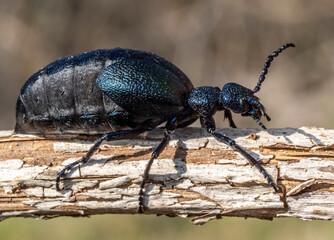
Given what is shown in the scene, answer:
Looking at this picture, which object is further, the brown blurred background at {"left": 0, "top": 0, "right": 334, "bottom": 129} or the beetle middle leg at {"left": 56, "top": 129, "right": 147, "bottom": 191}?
the brown blurred background at {"left": 0, "top": 0, "right": 334, "bottom": 129}

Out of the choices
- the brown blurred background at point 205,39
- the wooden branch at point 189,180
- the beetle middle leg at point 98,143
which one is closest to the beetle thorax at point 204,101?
the wooden branch at point 189,180

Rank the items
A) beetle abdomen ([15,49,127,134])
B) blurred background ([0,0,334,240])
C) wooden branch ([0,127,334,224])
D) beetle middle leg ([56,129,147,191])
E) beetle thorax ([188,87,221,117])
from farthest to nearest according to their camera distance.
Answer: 1. blurred background ([0,0,334,240])
2. beetle thorax ([188,87,221,117])
3. beetle abdomen ([15,49,127,134])
4. beetle middle leg ([56,129,147,191])
5. wooden branch ([0,127,334,224])

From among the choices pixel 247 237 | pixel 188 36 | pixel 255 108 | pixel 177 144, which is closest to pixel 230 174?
pixel 177 144

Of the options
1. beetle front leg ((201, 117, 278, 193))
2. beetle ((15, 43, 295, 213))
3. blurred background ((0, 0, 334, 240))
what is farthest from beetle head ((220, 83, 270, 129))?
blurred background ((0, 0, 334, 240))

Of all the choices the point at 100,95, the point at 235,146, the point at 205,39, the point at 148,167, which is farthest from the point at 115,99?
the point at 205,39

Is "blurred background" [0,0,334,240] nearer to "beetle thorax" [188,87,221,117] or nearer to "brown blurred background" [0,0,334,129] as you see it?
"brown blurred background" [0,0,334,129]

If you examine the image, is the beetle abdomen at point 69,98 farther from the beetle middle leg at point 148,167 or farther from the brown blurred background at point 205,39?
the brown blurred background at point 205,39
